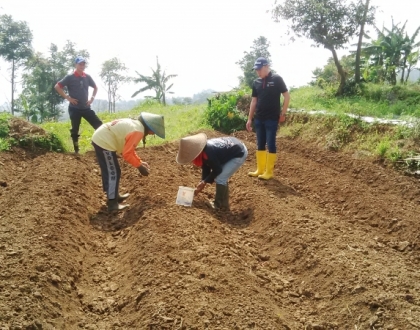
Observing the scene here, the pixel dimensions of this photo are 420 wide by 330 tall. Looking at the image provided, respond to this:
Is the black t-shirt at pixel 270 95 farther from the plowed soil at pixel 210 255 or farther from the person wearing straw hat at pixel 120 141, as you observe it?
the person wearing straw hat at pixel 120 141

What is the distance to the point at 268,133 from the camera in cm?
584

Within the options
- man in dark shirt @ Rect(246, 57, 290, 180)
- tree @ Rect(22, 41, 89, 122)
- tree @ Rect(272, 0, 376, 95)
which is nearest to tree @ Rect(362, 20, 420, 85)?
tree @ Rect(272, 0, 376, 95)

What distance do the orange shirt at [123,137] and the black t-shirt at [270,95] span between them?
2052mm

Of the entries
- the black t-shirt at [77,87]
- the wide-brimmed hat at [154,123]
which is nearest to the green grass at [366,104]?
the wide-brimmed hat at [154,123]

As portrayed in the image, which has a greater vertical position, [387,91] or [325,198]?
[387,91]

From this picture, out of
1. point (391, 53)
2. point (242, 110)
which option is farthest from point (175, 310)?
point (391, 53)

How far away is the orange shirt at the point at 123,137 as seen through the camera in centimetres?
439

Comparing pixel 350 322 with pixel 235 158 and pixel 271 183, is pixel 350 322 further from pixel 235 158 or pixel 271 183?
pixel 271 183

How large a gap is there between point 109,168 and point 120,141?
1.21 ft

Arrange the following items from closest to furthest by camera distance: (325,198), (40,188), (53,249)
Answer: (53,249) → (40,188) → (325,198)

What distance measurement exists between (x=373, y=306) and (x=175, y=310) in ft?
4.65

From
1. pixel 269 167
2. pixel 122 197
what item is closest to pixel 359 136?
pixel 269 167

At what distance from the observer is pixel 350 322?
2771 mm

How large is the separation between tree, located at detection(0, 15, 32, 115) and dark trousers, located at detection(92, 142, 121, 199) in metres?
26.8
